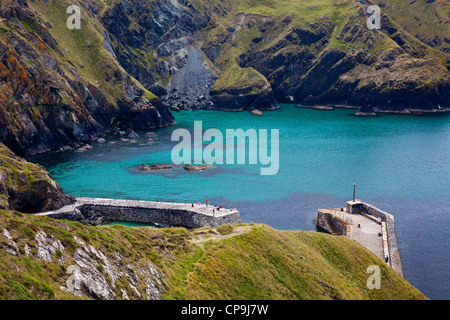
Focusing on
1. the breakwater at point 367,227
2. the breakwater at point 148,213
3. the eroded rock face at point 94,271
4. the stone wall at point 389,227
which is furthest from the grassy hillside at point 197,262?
the breakwater at point 148,213

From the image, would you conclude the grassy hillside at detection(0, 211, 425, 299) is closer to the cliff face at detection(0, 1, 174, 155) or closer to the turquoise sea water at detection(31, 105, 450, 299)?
the turquoise sea water at detection(31, 105, 450, 299)

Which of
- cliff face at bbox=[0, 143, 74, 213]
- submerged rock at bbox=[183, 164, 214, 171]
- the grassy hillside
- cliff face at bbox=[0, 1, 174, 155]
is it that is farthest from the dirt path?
cliff face at bbox=[0, 1, 174, 155]

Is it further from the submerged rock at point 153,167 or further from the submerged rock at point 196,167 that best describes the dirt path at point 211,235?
the submerged rock at point 153,167

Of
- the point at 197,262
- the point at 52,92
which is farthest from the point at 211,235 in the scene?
the point at 52,92
